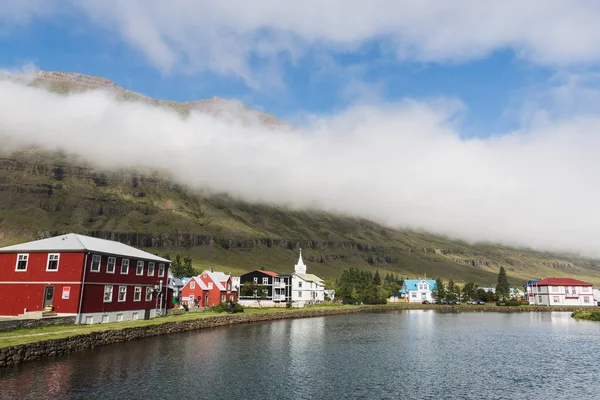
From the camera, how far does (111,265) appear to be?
62094 mm

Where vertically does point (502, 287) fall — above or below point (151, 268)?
below

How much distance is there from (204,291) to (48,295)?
59917 mm

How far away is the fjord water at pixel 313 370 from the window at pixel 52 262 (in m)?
16.7

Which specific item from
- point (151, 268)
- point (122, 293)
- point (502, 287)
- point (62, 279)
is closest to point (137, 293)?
point (122, 293)

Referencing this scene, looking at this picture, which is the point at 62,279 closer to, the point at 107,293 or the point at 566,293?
the point at 107,293

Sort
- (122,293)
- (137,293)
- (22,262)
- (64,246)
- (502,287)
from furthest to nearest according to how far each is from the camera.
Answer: (502,287), (137,293), (122,293), (22,262), (64,246)

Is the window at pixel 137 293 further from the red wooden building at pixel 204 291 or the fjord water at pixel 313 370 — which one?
the red wooden building at pixel 204 291

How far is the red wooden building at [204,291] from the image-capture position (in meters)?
114

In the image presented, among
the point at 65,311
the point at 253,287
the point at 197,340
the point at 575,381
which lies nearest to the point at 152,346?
the point at 197,340

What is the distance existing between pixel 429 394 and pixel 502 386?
7.76 meters

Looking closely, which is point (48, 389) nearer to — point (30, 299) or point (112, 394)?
point (112, 394)

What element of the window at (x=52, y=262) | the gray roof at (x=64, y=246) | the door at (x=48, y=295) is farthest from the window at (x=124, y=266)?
the door at (x=48, y=295)

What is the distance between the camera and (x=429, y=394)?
106 feet

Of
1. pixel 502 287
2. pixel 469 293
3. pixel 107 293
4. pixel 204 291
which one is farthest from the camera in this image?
pixel 469 293
